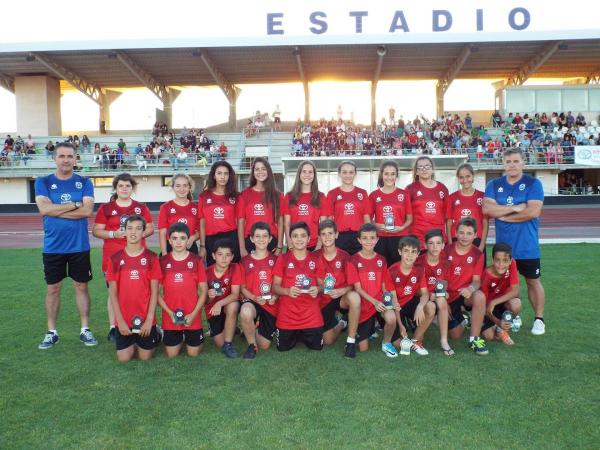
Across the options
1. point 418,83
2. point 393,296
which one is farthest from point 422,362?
point 418,83

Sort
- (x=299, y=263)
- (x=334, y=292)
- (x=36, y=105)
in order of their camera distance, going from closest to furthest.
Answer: (x=334, y=292) → (x=299, y=263) → (x=36, y=105)

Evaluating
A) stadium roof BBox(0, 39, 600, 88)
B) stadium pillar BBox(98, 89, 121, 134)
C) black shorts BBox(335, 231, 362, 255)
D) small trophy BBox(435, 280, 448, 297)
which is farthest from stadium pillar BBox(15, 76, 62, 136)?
small trophy BBox(435, 280, 448, 297)

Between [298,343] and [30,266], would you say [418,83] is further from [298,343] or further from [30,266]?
[298,343]

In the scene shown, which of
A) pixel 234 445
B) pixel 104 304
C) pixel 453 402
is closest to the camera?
pixel 234 445

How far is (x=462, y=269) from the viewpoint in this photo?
509 centimetres

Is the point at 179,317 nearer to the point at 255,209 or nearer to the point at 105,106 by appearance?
the point at 255,209

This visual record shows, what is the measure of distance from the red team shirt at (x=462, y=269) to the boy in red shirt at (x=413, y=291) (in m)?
0.37

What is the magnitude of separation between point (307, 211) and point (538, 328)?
8.89 ft

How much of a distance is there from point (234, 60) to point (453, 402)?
30.5 m

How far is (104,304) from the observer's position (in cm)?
699

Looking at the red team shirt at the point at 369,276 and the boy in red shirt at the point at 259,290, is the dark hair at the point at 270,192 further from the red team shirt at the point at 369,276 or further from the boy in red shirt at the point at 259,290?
the red team shirt at the point at 369,276

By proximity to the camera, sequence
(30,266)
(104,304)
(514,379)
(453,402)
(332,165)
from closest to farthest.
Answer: (453,402), (514,379), (104,304), (30,266), (332,165)

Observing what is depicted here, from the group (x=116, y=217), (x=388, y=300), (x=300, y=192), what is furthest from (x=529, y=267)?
(x=116, y=217)

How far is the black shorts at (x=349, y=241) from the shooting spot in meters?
5.71
